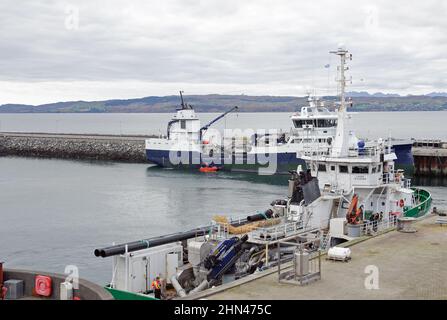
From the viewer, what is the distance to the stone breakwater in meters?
99.6

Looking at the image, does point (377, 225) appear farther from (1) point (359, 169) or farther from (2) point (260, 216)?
(2) point (260, 216)

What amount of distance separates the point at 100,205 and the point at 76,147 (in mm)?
58893

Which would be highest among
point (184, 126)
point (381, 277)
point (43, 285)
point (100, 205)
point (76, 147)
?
point (184, 126)

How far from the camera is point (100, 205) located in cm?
5125

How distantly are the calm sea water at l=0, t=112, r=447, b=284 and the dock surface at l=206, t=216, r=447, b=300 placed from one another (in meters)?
13.9

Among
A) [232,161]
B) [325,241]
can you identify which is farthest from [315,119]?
[325,241]

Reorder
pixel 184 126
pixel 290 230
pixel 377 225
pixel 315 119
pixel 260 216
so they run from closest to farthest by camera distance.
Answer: pixel 290 230
pixel 377 225
pixel 260 216
pixel 315 119
pixel 184 126

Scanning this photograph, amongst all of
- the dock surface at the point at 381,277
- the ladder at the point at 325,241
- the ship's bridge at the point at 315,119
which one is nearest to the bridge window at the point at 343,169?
the ladder at the point at 325,241

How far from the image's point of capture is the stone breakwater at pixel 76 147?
99625mm

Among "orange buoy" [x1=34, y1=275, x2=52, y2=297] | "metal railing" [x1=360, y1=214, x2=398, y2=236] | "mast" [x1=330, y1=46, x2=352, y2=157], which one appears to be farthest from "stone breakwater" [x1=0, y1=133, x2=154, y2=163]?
"orange buoy" [x1=34, y1=275, x2=52, y2=297]

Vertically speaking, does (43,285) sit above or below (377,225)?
below

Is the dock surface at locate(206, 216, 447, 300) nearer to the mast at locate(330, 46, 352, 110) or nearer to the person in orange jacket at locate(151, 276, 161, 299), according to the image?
the person in orange jacket at locate(151, 276, 161, 299)

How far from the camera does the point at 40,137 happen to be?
120 m
